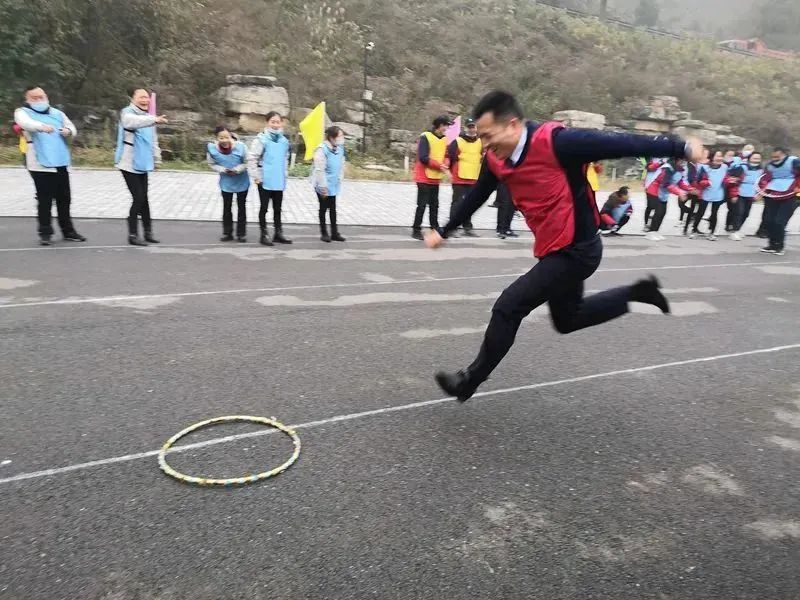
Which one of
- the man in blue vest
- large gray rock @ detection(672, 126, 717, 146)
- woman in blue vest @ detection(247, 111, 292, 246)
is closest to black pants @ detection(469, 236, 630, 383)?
woman in blue vest @ detection(247, 111, 292, 246)

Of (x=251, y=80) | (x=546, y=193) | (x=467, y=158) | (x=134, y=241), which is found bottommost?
(x=134, y=241)

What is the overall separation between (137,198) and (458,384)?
638cm

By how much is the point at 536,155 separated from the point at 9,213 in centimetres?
1019

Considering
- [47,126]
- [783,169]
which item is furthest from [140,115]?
[783,169]

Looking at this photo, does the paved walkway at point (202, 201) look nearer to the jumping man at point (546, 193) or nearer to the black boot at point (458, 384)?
the black boot at point (458, 384)

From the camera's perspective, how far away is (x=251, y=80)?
23062 millimetres

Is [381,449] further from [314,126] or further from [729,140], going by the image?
[729,140]

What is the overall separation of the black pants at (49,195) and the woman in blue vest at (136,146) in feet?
2.43

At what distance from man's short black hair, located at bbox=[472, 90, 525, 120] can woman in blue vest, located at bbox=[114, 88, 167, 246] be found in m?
5.84

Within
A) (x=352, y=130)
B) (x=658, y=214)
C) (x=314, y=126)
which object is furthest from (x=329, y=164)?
(x=352, y=130)

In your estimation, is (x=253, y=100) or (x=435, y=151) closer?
(x=435, y=151)

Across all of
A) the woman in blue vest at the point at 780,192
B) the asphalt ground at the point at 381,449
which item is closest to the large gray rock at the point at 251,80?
the woman in blue vest at the point at 780,192

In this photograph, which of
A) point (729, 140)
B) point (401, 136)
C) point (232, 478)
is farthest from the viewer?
point (729, 140)

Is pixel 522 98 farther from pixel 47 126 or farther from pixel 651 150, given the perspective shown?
pixel 651 150
